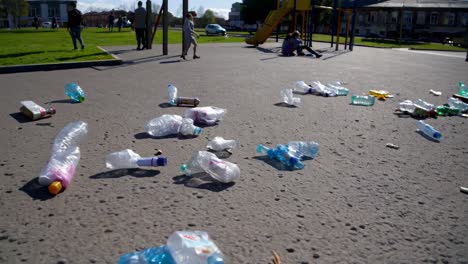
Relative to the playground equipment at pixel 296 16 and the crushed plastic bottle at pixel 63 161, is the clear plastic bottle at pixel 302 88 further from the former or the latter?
the playground equipment at pixel 296 16

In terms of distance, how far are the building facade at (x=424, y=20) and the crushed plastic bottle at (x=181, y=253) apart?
187 ft

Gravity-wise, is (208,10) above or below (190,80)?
above

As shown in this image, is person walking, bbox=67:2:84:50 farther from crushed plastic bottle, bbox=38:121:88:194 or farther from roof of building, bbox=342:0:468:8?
roof of building, bbox=342:0:468:8

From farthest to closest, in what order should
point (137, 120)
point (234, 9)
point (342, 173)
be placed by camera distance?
point (234, 9) → point (137, 120) → point (342, 173)

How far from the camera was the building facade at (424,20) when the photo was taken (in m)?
56.3

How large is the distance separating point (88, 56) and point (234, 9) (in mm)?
Answer: 139359

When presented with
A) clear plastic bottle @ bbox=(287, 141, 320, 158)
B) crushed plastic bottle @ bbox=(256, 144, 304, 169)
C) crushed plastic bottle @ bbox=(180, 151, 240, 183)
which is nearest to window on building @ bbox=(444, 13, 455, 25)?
clear plastic bottle @ bbox=(287, 141, 320, 158)

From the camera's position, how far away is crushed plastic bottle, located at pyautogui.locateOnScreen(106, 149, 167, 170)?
3891 millimetres

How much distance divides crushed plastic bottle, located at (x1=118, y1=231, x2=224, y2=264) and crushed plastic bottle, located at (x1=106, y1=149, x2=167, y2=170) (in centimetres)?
163

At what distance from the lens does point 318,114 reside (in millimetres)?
6672

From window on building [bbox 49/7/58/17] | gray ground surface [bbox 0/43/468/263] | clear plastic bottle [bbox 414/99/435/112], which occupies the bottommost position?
gray ground surface [bbox 0/43/468/263]

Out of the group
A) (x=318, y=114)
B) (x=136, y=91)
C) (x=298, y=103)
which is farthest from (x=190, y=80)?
(x=318, y=114)

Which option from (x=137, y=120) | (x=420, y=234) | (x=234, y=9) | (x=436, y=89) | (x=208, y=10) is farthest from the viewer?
(x=234, y=9)

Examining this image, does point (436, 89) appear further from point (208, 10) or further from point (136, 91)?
point (208, 10)
